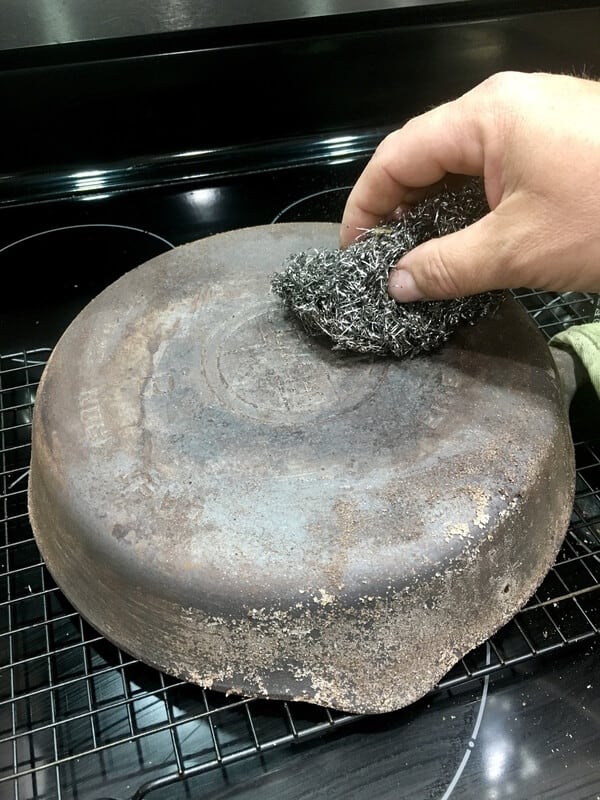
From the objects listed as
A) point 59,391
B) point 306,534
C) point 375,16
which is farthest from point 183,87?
point 306,534

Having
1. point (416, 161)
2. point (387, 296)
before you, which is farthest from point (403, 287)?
point (416, 161)

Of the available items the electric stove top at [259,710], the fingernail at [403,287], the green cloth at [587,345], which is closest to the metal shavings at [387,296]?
the fingernail at [403,287]

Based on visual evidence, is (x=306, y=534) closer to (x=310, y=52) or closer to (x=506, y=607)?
(x=506, y=607)

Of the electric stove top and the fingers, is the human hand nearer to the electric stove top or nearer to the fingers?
the fingers

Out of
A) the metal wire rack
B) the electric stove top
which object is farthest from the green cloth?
the metal wire rack

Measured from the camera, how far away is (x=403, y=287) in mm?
844

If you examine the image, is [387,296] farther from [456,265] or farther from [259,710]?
[259,710]

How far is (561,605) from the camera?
0.96m

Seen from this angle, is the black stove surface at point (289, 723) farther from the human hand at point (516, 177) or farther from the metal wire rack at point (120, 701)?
the human hand at point (516, 177)

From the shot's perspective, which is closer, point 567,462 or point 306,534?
point 306,534

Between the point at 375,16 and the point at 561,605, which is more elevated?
the point at 375,16

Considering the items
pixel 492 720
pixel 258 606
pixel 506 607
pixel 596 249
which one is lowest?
pixel 492 720

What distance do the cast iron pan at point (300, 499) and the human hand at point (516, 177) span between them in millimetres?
144

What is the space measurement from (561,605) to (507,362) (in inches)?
13.3
